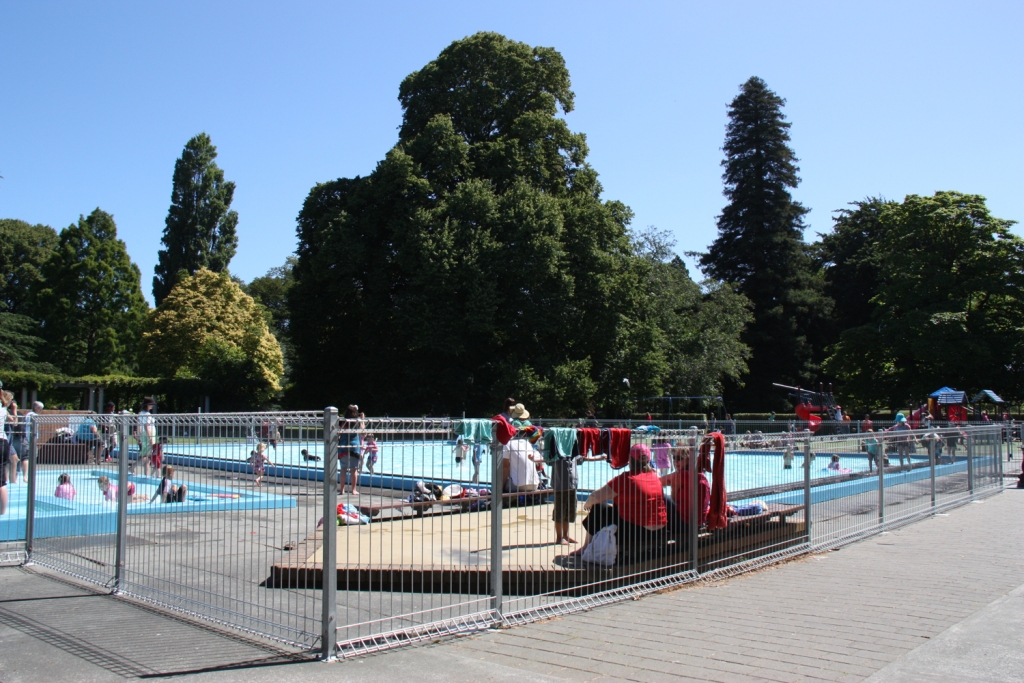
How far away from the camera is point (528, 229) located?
119ft

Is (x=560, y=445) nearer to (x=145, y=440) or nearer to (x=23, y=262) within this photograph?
(x=145, y=440)

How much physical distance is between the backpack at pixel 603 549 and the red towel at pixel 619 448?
677mm

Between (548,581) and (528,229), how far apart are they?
97.0ft

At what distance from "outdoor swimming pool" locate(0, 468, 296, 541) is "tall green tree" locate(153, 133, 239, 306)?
60023mm

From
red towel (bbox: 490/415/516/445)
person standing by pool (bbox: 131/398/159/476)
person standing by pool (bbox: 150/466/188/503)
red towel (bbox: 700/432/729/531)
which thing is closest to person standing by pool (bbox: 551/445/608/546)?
red towel (bbox: 490/415/516/445)

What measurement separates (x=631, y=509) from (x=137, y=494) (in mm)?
4846

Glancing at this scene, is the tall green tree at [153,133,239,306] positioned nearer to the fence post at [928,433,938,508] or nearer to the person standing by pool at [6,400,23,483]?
the person standing by pool at [6,400,23,483]

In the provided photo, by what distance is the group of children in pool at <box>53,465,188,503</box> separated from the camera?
766 cm

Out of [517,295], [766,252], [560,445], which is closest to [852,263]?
[766,252]

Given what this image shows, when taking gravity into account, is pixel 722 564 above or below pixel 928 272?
below

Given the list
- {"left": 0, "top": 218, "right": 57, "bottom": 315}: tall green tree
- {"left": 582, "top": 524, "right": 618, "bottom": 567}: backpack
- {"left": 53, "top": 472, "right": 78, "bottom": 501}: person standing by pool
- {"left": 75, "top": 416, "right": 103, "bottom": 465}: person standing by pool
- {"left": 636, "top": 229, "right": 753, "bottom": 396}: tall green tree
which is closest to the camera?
{"left": 582, "top": 524, "right": 618, "bottom": 567}: backpack

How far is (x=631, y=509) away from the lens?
8.22 metres

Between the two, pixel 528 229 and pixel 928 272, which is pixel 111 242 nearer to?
pixel 528 229

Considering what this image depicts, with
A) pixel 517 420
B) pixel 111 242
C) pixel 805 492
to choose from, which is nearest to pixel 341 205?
pixel 111 242
